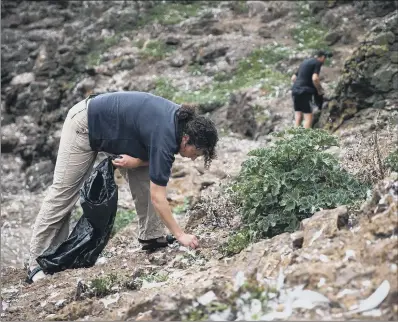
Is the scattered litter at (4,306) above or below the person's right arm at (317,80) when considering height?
below

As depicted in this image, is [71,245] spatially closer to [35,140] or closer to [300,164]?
[300,164]

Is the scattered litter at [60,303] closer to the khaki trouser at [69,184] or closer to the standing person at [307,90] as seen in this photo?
the khaki trouser at [69,184]

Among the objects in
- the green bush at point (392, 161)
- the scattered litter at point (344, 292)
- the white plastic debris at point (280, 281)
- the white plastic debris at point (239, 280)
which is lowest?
the white plastic debris at point (239, 280)

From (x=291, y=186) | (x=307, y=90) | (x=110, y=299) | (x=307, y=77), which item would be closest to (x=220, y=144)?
(x=307, y=90)

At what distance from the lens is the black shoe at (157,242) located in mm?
5465

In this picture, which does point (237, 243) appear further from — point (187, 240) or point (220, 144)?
point (220, 144)

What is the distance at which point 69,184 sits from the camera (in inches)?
202

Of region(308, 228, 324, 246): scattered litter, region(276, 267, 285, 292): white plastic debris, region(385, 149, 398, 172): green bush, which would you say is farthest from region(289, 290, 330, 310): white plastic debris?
region(385, 149, 398, 172): green bush

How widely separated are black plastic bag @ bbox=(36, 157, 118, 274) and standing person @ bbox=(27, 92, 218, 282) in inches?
5.4

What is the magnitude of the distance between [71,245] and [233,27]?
13.4 m

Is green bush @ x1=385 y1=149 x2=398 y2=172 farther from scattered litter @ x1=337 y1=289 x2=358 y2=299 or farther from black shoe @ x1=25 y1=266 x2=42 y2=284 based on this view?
black shoe @ x1=25 y1=266 x2=42 y2=284

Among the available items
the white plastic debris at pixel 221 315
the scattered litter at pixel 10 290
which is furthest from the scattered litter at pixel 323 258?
the scattered litter at pixel 10 290

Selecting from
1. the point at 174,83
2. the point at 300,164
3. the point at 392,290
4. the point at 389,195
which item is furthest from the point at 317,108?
the point at 392,290

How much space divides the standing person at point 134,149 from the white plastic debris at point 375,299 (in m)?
1.94
